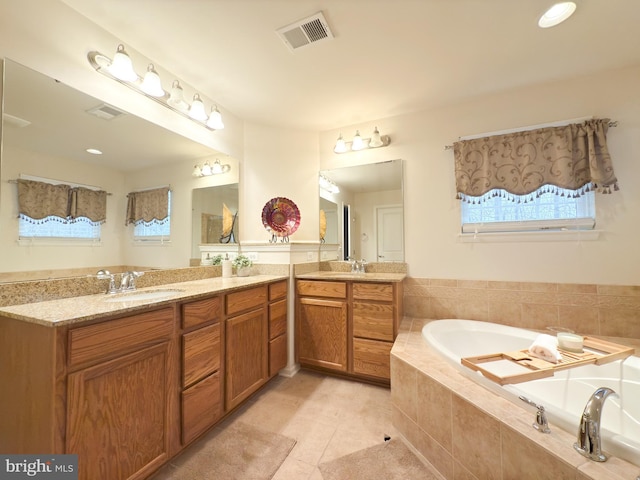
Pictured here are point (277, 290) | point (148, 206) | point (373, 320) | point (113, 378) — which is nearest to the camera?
point (113, 378)

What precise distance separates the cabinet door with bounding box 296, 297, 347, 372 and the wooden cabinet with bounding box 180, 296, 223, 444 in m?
0.88

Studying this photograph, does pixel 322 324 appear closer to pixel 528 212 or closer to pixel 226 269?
pixel 226 269

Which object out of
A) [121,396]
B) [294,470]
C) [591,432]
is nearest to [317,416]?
[294,470]

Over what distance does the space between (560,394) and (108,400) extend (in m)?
2.36

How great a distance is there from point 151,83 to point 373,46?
146 cm

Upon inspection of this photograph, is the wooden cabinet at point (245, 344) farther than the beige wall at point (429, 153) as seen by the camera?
Yes

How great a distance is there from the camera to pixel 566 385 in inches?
59.4

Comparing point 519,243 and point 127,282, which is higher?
point 519,243

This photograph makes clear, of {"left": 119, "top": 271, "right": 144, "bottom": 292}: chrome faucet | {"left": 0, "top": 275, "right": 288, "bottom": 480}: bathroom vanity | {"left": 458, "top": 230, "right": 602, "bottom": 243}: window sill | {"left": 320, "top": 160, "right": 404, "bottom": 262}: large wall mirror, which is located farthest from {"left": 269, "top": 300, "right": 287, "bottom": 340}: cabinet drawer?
{"left": 458, "top": 230, "right": 602, "bottom": 243}: window sill

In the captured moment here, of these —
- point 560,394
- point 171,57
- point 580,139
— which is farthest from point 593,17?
point 171,57

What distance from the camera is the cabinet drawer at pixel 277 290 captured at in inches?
84.8

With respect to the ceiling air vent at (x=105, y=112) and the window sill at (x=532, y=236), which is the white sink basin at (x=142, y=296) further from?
the window sill at (x=532, y=236)

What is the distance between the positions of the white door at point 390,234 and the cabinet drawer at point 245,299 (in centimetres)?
122

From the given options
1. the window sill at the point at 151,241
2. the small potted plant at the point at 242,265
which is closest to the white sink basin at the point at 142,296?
the window sill at the point at 151,241
